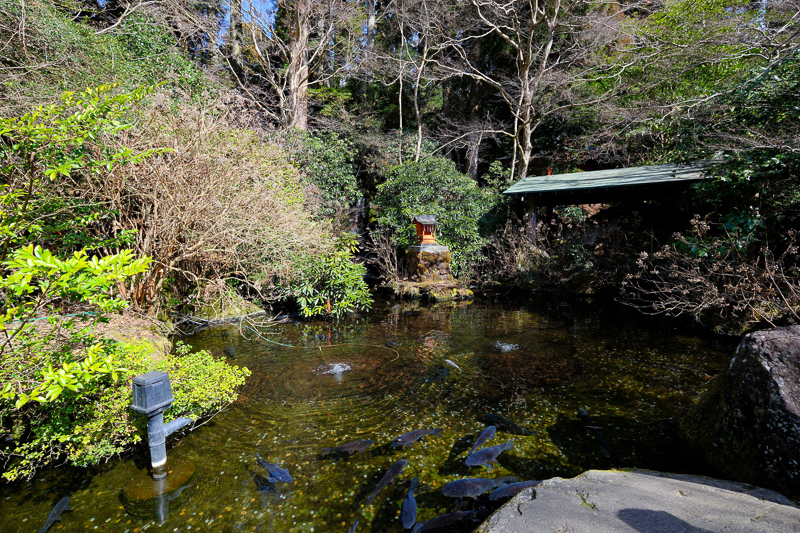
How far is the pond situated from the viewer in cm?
295

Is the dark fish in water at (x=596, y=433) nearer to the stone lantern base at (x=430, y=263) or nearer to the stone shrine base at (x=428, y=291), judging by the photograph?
the stone shrine base at (x=428, y=291)

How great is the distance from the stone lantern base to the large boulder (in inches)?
324

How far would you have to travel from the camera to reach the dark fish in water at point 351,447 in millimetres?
3451

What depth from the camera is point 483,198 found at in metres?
13.4

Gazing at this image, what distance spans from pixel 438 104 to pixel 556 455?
19.2 meters

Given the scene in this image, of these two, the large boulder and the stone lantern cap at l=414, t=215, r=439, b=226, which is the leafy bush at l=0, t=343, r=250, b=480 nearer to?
the large boulder

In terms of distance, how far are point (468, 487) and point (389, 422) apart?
161 cm

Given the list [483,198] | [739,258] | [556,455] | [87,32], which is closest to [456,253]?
[483,198]

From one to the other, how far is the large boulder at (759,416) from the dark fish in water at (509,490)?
71.7 inches

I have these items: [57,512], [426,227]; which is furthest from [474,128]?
[57,512]

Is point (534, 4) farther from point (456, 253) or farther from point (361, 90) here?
point (456, 253)

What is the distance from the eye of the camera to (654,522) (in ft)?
6.61

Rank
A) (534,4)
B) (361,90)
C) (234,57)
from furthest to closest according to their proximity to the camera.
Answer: (361,90) < (234,57) < (534,4)

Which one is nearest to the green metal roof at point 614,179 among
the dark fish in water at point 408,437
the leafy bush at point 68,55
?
the dark fish in water at point 408,437
